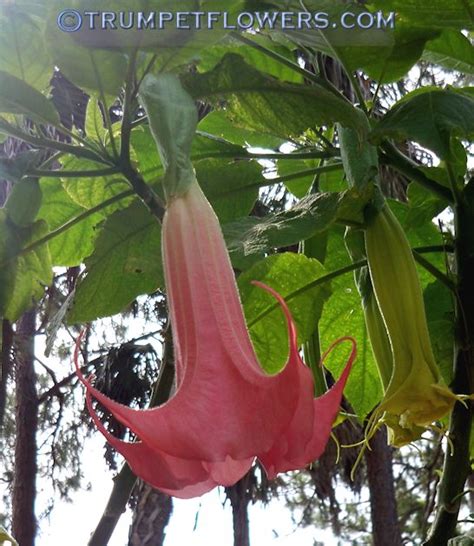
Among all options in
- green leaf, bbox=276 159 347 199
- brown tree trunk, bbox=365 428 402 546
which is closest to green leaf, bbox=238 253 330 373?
green leaf, bbox=276 159 347 199

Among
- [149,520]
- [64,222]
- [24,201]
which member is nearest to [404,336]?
[24,201]

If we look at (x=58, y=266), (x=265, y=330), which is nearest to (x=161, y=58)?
(x=265, y=330)

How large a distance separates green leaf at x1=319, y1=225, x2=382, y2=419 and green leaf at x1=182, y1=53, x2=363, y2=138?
23 centimetres

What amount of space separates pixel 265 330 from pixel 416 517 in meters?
5.22

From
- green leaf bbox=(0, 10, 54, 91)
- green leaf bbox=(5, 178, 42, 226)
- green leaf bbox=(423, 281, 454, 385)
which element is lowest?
green leaf bbox=(423, 281, 454, 385)

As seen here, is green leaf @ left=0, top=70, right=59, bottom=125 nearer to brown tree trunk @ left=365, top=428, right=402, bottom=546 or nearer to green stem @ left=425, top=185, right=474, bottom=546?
green stem @ left=425, top=185, right=474, bottom=546

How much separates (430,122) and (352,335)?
248 millimetres

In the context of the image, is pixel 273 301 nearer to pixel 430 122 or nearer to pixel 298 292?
pixel 298 292

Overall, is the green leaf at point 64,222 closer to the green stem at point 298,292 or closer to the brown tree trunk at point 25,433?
the green stem at point 298,292

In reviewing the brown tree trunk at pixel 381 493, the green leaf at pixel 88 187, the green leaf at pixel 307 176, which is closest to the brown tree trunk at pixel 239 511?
the brown tree trunk at pixel 381 493

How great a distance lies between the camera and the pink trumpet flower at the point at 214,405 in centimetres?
28

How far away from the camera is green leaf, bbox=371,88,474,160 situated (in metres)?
0.47

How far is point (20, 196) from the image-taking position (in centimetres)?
57

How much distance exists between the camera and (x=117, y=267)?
609mm
